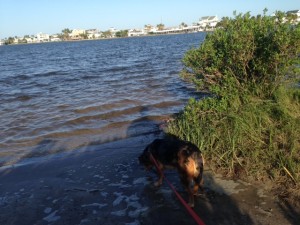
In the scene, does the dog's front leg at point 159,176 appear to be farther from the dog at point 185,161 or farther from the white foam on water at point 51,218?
the white foam on water at point 51,218

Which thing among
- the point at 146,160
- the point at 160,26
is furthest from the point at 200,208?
the point at 160,26

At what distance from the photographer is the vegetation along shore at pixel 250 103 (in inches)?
205

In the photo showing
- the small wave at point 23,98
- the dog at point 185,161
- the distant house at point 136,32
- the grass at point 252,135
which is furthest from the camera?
the distant house at point 136,32

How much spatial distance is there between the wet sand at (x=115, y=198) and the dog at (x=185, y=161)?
0.29m

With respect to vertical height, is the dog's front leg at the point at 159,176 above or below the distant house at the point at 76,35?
below

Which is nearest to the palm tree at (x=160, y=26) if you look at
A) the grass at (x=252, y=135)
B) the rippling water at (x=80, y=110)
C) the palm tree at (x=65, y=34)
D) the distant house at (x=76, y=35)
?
the distant house at (x=76, y=35)

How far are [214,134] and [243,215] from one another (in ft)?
5.88

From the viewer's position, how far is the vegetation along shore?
17.1ft

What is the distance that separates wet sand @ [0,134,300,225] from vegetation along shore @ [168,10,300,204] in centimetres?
42

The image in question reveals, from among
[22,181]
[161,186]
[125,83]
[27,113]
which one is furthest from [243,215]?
[125,83]

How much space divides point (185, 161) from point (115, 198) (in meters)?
1.43

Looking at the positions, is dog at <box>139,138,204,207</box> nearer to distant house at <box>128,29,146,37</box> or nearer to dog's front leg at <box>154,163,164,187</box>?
dog's front leg at <box>154,163,164,187</box>

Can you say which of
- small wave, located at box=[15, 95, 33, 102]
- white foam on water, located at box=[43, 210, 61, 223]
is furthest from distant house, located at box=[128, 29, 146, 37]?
white foam on water, located at box=[43, 210, 61, 223]

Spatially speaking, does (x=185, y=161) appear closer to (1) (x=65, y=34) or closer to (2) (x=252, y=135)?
(2) (x=252, y=135)
